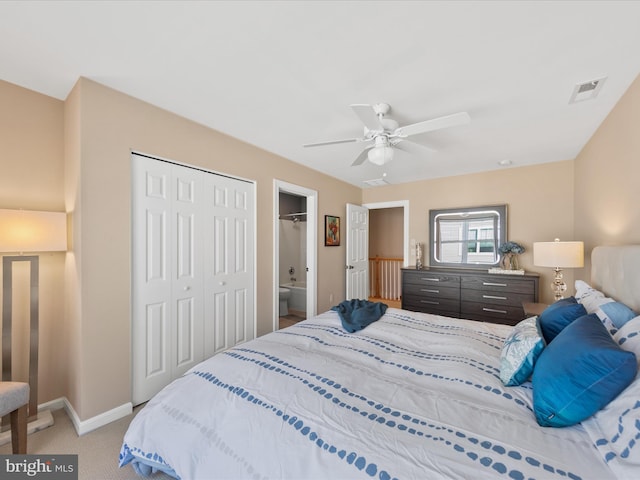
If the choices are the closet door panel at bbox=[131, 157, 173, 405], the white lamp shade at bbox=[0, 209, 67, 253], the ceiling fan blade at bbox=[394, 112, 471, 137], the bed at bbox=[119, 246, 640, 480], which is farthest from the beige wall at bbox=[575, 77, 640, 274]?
the white lamp shade at bbox=[0, 209, 67, 253]

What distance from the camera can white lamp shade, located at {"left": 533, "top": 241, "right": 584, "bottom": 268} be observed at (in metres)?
2.69

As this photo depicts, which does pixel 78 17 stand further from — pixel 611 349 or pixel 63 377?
pixel 611 349

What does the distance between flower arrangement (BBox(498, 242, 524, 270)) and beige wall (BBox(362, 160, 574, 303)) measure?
0.13 metres

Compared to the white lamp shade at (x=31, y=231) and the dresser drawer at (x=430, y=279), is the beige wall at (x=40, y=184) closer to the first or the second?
the white lamp shade at (x=31, y=231)

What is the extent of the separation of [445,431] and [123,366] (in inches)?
92.2

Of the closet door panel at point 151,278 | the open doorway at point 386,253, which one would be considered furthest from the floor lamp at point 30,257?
the open doorway at point 386,253

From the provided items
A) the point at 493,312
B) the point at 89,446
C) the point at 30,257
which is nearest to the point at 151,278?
the point at 30,257

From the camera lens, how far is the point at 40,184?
216 cm

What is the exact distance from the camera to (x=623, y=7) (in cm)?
132

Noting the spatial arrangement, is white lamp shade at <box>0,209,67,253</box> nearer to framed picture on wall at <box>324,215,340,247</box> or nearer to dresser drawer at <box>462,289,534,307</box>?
framed picture on wall at <box>324,215,340,247</box>

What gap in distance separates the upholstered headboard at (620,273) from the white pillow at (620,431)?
88 cm

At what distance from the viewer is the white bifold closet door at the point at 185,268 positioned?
2.29 meters

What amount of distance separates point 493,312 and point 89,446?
4.41m

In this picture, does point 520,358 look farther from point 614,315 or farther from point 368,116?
point 368,116
